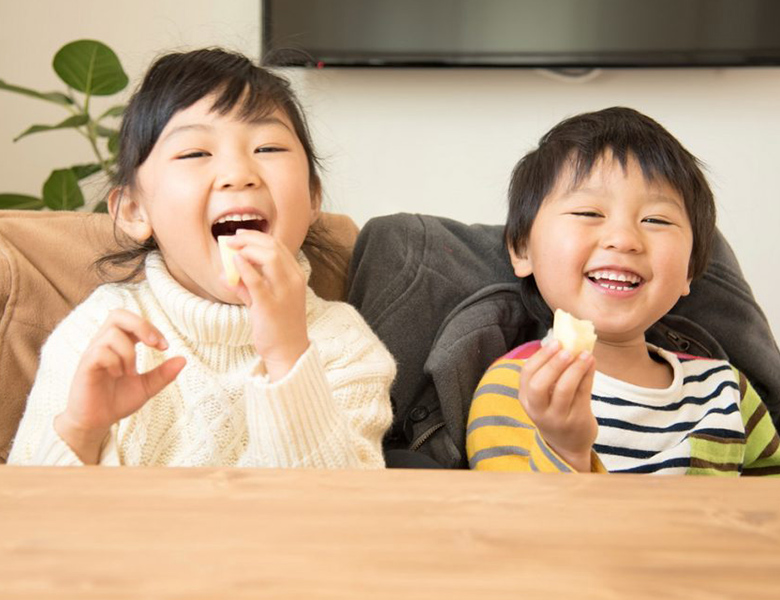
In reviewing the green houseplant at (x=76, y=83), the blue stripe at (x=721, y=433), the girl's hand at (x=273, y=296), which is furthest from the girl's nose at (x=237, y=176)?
the green houseplant at (x=76, y=83)

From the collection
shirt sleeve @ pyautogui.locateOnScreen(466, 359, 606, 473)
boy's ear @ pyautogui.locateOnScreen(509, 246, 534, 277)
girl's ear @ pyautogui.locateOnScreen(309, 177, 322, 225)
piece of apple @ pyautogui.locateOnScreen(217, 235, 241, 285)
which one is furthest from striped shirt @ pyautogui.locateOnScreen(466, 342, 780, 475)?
piece of apple @ pyautogui.locateOnScreen(217, 235, 241, 285)

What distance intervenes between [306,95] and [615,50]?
3.29ft

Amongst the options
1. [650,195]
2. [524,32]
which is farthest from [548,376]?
[524,32]

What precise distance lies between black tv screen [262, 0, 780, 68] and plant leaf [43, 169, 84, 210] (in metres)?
0.78

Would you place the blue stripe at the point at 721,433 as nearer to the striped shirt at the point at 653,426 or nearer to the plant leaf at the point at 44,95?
the striped shirt at the point at 653,426

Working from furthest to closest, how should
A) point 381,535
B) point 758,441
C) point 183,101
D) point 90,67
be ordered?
point 90,67 < point 758,441 < point 183,101 < point 381,535

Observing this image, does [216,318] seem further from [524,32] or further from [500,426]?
[524,32]

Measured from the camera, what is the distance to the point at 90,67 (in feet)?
8.04

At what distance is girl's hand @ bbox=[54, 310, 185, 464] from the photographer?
88 cm

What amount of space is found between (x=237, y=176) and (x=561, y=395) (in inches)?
19.3

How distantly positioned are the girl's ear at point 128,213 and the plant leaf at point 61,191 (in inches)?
49.7

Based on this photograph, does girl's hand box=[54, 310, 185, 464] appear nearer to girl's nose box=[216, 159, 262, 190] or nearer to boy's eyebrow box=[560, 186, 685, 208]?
girl's nose box=[216, 159, 262, 190]

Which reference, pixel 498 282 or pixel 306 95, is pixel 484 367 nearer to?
pixel 498 282

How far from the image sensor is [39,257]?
4.27ft
